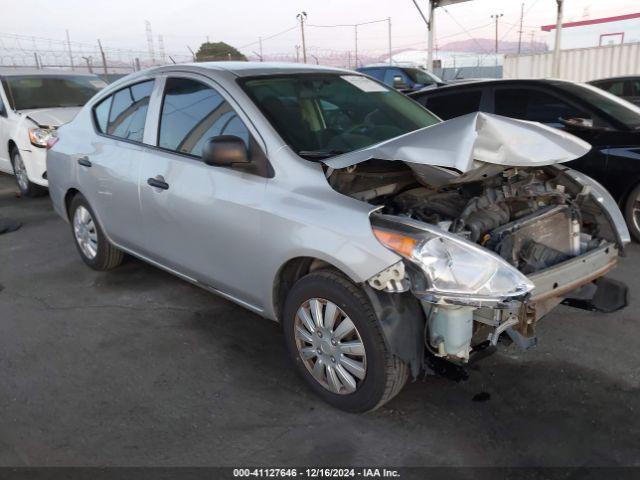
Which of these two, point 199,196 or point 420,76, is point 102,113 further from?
point 420,76

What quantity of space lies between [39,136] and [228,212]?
18.0 ft

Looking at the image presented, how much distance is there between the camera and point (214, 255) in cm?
352

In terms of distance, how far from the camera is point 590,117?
217 inches

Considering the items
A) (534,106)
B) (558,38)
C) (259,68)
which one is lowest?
(534,106)

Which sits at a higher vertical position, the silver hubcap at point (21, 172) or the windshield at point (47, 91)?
the windshield at point (47, 91)

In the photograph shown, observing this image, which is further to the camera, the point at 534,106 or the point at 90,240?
the point at 534,106

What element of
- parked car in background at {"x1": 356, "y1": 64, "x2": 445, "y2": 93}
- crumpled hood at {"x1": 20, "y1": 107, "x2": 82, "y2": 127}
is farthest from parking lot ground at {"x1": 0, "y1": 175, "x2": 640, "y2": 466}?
parked car in background at {"x1": 356, "y1": 64, "x2": 445, "y2": 93}

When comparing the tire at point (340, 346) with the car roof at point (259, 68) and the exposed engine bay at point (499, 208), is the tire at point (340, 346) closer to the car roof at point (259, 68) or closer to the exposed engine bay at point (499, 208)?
the exposed engine bay at point (499, 208)

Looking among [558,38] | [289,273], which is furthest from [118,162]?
[558,38]

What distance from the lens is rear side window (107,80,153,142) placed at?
13.7ft

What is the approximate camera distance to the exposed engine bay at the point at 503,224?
2650 mm

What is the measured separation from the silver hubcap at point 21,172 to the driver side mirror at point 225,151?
628 centimetres

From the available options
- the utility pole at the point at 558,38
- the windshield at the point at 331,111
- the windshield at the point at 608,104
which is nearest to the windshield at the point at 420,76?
the utility pole at the point at 558,38

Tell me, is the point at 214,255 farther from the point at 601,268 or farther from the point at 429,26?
the point at 429,26
